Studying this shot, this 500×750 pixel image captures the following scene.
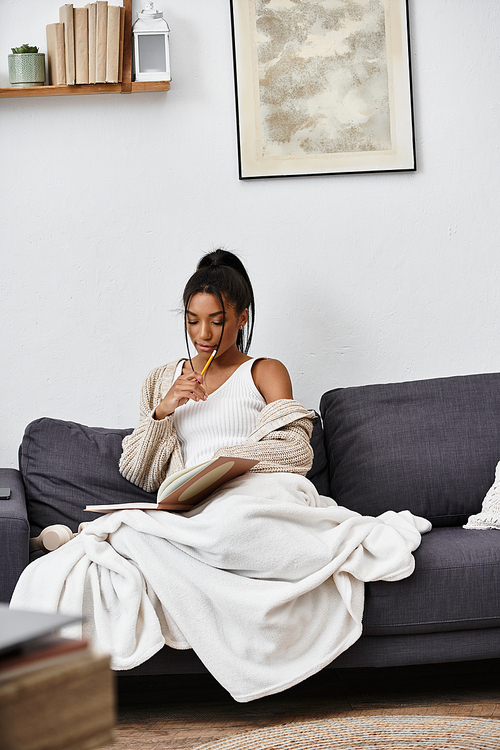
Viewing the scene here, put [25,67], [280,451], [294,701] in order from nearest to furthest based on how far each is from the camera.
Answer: [294,701] < [280,451] < [25,67]

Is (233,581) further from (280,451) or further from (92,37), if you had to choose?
(92,37)

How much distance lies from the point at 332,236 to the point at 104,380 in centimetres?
94

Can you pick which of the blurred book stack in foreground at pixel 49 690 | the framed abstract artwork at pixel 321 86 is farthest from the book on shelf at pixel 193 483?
the framed abstract artwork at pixel 321 86

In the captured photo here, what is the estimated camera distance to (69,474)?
2.04 metres

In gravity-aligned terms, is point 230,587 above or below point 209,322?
below

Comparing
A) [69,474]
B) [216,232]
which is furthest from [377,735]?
[216,232]

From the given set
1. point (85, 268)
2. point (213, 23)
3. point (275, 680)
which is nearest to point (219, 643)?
point (275, 680)

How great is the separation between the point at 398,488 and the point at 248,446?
0.50 meters

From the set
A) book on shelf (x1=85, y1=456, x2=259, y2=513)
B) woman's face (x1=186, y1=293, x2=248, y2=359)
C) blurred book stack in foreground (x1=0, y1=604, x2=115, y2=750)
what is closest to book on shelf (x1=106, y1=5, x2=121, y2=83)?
woman's face (x1=186, y1=293, x2=248, y2=359)

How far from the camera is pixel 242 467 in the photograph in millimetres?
1738

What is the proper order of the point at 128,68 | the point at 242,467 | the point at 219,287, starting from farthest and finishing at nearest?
1. the point at 128,68
2. the point at 219,287
3. the point at 242,467

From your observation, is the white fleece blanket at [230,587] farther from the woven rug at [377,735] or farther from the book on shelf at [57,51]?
the book on shelf at [57,51]

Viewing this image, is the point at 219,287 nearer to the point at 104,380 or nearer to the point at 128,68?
the point at 104,380

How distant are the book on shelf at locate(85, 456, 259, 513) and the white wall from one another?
81 centimetres
